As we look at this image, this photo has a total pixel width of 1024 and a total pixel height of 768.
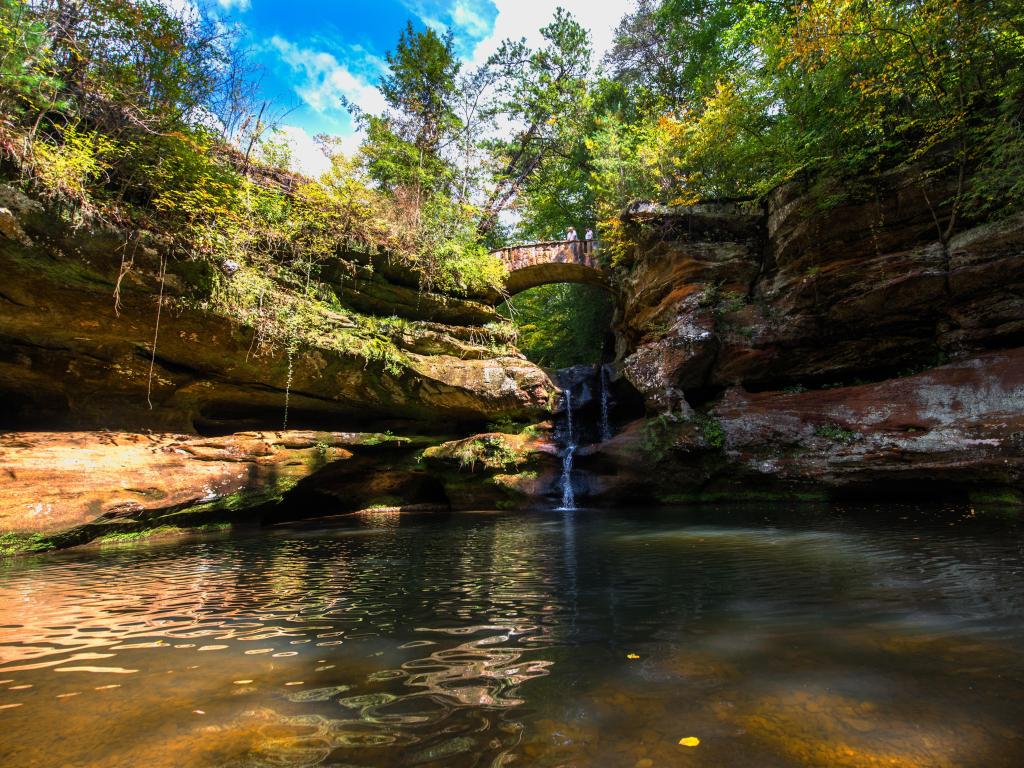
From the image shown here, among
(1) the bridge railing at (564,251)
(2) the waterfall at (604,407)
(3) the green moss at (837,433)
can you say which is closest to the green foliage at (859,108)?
(1) the bridge railing at (564,251)

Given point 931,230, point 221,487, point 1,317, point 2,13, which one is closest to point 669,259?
point 931,230

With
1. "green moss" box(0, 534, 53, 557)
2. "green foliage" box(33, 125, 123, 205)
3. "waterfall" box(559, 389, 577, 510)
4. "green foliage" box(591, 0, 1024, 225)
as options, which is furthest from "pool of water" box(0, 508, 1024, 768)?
"green foliage" box(591, 0, 1024, 225)

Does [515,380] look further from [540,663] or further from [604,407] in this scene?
[540,663]

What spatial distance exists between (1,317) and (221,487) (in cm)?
477

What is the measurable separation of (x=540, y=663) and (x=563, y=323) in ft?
68.2

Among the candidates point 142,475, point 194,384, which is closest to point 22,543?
point 142,475

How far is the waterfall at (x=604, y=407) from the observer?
49.6ft

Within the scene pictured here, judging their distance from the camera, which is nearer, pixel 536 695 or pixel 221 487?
pixel 536 695

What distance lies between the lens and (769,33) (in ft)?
40.4

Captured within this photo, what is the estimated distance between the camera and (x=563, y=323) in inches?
883

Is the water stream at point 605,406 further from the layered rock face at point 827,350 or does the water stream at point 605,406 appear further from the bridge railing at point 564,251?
the bridge railing at point 564,251

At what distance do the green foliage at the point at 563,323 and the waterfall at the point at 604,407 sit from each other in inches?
128

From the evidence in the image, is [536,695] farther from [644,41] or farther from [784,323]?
[644,41]

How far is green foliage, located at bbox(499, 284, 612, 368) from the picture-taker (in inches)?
789
